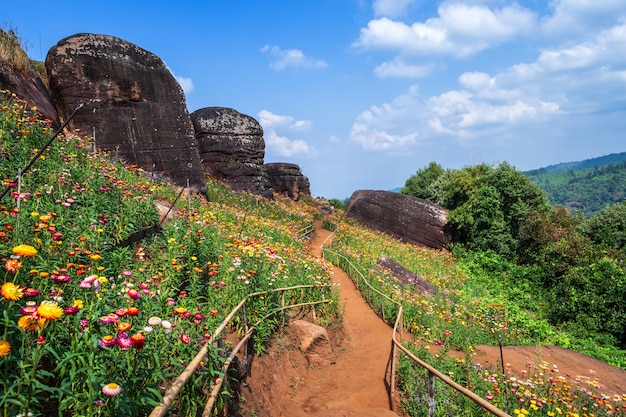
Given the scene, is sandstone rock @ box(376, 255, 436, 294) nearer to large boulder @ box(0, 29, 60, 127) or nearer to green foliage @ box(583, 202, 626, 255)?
green foliage @ box(583, 202, 626, 255)

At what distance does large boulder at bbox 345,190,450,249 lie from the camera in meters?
30.8

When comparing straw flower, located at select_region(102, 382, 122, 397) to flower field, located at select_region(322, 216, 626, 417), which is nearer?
straw flower, located at select_region(102, 382, 122, 397)

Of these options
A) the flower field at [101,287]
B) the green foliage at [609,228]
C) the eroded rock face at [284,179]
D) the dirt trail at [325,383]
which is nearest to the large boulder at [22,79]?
the flower field at [101,287]

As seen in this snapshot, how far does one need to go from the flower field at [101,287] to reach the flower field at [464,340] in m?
2.76

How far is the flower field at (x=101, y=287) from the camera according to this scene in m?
2.50

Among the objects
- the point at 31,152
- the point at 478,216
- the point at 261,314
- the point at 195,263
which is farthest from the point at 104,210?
the point at 478,216

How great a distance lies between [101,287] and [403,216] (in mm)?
29911

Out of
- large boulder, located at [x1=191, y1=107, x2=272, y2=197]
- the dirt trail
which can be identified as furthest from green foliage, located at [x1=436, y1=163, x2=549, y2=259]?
the dirt trail

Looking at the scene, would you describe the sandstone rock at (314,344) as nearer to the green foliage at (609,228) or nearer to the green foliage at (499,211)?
the green foliage at (499,211)

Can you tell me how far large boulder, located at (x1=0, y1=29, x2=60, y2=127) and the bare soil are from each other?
11.1 m

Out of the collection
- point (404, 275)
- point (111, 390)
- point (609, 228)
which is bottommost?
point (404, 275)

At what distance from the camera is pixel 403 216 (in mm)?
32156

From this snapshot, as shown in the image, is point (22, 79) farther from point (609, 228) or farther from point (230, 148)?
point (609, 228)

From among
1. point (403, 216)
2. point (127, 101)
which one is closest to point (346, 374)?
point (127, 101)
